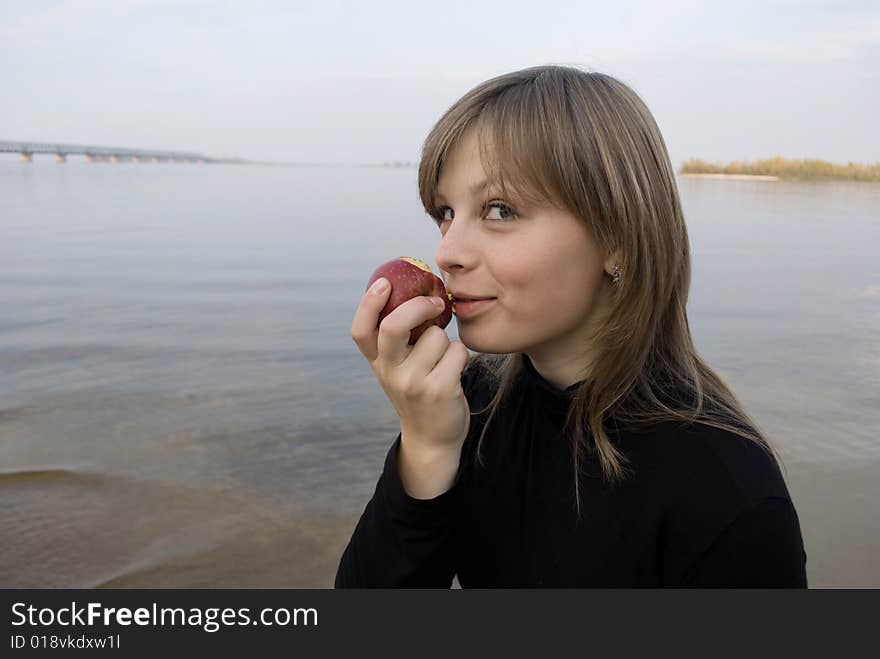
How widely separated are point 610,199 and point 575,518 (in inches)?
29.9

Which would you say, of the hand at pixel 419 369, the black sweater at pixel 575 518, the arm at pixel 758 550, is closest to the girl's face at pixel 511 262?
the hand at pixel 419 369

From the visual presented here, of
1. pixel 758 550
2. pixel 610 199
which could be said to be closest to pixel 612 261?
pixel 610 199

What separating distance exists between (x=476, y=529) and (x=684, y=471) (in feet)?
1.92

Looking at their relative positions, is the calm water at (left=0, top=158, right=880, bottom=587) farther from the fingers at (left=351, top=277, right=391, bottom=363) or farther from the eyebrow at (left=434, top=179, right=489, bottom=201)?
the eyebrow at (left=434, top=179, right=489, bottom=201)

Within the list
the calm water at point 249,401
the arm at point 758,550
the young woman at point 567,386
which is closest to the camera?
the arm at point 758,550

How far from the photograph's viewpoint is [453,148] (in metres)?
1.95

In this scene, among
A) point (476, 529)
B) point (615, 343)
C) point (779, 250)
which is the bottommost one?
point (779, 250)

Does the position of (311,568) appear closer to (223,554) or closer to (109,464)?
(223,554)

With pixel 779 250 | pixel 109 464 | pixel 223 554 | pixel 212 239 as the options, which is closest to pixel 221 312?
pixel 109 464

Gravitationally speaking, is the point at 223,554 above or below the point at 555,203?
below

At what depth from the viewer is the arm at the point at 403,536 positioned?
1842 millimetres

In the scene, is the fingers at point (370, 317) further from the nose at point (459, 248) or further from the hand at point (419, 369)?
the nose at point (459, 248)

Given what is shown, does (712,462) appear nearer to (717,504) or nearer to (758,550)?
(717,504)

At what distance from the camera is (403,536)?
6.08ft
